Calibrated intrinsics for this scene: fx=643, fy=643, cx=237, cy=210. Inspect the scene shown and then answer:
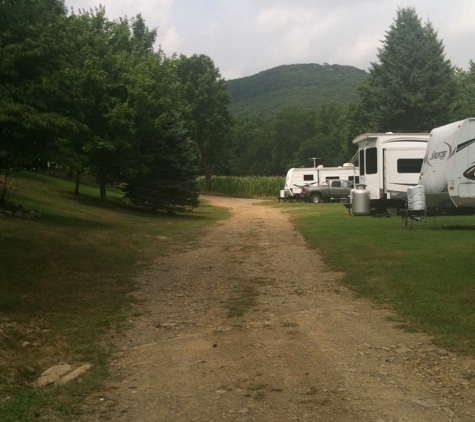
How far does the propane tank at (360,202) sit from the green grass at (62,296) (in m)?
7.30

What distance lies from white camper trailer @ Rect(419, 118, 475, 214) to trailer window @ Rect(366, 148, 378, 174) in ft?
19.1

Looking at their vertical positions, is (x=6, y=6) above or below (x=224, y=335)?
above

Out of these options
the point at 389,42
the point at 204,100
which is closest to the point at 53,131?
the point at 389,42

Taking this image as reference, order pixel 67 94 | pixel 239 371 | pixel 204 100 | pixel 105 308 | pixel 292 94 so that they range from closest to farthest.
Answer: pixel 239 371, pixel 105 308, pixel 67 94, pixel 204 100, pixel 292 94

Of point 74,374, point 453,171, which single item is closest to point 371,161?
point 453,171

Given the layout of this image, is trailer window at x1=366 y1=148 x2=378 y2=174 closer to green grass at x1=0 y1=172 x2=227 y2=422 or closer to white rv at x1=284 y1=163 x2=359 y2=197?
green grass at x1=0 y1=172 x2=227 y2=422

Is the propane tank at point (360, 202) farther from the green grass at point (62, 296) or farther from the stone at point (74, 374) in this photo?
the stone at point (74, 374)

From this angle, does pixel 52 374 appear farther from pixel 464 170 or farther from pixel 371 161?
pixel 371 161

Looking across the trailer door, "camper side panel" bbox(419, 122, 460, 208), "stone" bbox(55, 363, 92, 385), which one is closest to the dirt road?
"stone" bbox(55, 363, 92, 385)

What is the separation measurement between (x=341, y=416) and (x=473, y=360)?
2.05 m

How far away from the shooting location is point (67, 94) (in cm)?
1730

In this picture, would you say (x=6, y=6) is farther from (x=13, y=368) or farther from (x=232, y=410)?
(x=232, y=410)

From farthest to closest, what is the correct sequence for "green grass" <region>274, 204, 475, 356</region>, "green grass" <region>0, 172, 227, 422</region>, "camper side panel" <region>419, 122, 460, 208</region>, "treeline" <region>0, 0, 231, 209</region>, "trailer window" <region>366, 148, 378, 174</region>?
"trailer window" <region>366, 148, 378, 174</region> → "camper side panel" <region>419, 122, 460, 208</region> → "treeline" <region>0, 0, 231, 209</region> → "green grass" <region>274, 204, 475, 356</region> → "green grass" <region>0, 172, 227, 422</region>

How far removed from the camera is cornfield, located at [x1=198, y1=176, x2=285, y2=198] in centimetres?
6056
